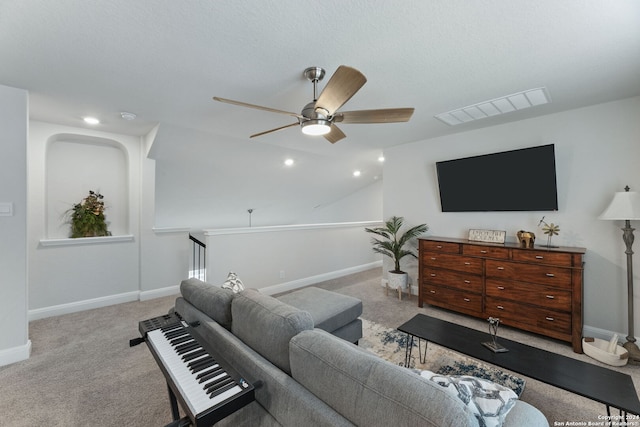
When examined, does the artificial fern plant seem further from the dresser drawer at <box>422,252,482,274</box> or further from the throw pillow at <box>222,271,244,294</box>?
the throw pillow at <box>222,271,244,294</box>

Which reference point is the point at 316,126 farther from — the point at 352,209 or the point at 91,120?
the point at 352,209

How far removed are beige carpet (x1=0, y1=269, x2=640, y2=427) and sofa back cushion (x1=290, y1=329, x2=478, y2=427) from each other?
56.5 inches

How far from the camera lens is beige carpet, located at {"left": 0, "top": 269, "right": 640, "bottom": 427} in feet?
5.97

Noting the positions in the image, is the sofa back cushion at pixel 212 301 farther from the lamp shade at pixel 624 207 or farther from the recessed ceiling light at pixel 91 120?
the lamp shade at pixel 624 207

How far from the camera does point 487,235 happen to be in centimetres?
349

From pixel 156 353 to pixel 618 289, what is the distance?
4.02 m

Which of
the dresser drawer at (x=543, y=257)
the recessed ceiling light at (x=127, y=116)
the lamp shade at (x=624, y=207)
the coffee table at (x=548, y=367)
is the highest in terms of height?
the recessed ceiling light at (x=127, y=116)

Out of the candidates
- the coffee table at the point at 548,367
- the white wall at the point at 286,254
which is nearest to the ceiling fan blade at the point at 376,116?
the coffee table at the point at 548,367

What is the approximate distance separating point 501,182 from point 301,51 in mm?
2891

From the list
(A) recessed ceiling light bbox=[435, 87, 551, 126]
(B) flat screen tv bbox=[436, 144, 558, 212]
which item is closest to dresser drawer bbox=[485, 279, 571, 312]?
(B) flat screen tv bbox=[436, 144, 558, 212]

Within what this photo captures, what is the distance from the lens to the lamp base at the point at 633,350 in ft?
7.88

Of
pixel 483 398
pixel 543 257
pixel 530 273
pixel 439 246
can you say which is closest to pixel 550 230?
pixel 543 257

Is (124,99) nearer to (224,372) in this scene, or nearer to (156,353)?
(156,353)

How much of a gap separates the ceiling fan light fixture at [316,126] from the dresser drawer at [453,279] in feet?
8.22
